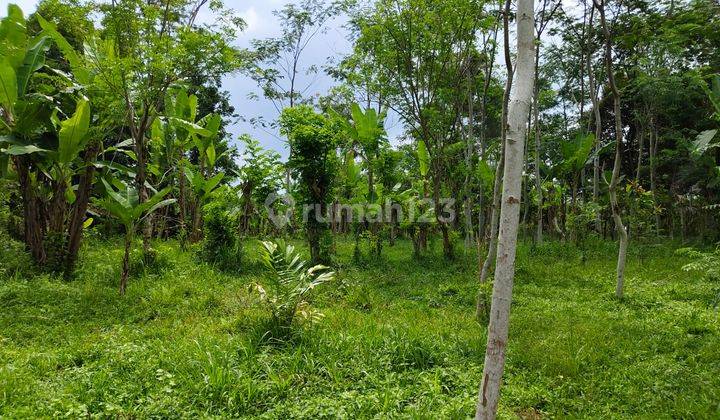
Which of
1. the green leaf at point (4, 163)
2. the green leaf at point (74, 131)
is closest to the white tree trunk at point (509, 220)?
the green leaf at point (74, 131)

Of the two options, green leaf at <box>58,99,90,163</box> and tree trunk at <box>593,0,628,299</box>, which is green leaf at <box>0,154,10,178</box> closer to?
green leaf at <box>58,99,90,163</box>

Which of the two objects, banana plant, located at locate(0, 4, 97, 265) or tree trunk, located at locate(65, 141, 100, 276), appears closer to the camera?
banana plant, located at locate(0, 4, 97, 265)

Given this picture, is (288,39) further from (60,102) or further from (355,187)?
(60,102)

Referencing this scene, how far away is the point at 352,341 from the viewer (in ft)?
15.0

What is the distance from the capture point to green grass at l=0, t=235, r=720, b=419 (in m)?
3.52

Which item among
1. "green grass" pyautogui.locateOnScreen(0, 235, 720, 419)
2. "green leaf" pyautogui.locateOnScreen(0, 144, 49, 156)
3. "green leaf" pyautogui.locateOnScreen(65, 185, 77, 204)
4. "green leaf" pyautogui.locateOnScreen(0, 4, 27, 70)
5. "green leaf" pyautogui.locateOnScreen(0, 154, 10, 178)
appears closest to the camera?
"green grass" pyautogui.locateOnScreen(0, 235, 720, 419)

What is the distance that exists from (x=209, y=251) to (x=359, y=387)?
18.9 feet

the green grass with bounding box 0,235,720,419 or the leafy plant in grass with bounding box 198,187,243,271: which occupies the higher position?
the leafy plant in grass with bounding box 198,187,243,271

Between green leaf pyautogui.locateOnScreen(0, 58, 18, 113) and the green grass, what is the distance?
2.48 meters

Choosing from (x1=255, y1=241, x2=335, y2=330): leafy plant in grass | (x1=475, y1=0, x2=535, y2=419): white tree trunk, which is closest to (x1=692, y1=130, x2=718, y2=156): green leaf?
(x1=475, y1=0, x2=535, y2=419): white tree trunk

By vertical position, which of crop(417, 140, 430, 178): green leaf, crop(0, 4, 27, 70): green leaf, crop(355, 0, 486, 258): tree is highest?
crop(355, 0, 486, 258): tree

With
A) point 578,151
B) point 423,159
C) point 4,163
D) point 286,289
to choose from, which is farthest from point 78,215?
point 578,151

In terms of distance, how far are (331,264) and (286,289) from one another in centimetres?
414

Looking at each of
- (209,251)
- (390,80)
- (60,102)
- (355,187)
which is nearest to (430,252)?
(355,187)
